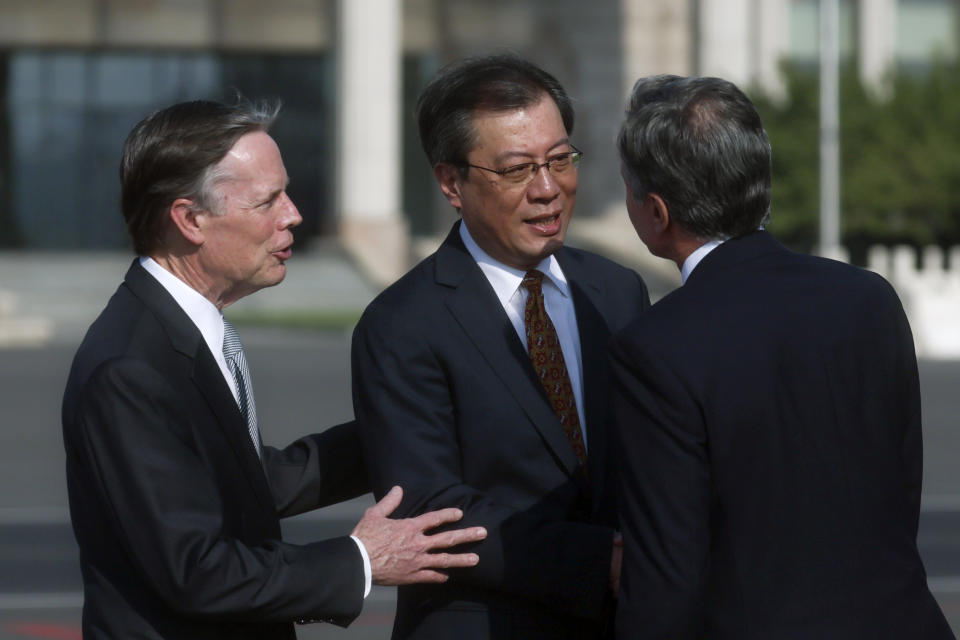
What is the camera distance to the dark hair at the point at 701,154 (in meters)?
3.04

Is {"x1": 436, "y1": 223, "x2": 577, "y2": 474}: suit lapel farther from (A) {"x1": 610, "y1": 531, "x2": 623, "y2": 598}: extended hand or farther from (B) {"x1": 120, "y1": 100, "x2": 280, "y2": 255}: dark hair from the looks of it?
(B) {"x1": 120, "y1": 100, "x2": 280, "y2": 255}: dark hair

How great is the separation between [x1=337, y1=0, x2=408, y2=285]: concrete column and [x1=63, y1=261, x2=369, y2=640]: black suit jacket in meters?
35.7

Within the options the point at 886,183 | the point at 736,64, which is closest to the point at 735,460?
the point at 886,183

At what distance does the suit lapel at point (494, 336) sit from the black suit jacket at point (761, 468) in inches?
16.8

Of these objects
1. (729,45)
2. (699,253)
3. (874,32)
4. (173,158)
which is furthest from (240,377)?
(874,32)

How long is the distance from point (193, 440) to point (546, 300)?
0.92m

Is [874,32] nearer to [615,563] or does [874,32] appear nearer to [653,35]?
[653,35]

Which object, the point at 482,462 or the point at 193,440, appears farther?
the point at 482,462

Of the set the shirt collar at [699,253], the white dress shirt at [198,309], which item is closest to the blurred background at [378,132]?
the white dress shirt at [198,309]

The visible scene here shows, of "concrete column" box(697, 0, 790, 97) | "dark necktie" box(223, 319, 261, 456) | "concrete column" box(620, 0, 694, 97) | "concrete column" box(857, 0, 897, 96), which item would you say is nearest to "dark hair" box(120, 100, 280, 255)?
"dark necktie" box(223, 319, 261, 456)

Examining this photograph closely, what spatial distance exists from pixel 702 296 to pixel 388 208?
3675cm

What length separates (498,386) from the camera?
342 centimetres

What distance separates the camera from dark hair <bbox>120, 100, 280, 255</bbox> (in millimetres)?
3205

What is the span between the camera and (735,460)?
296 centimetres
